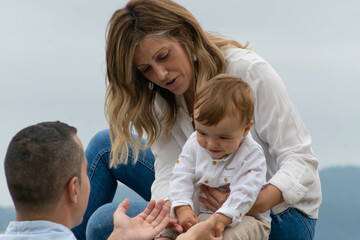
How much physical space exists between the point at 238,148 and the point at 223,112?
0.21m

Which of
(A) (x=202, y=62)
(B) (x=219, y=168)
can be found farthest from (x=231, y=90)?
(A) (x=202, y=62)

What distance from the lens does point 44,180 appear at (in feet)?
7.61

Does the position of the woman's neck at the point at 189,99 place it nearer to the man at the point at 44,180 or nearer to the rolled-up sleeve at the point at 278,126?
the rolled-up sleeve at the point at 278,126

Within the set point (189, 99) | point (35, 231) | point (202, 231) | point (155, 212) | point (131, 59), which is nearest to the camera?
point (35, 231)

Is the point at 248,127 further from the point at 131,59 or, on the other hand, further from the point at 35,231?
the point at 35,231

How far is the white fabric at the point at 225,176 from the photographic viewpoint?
8.82 ft

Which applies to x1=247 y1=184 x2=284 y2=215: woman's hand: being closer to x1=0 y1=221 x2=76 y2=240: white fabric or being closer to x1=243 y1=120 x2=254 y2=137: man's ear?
x1=243 y1=120 x2=254 y2=137: man's ear

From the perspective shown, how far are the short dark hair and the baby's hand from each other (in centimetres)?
54

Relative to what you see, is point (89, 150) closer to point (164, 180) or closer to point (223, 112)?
point (164, 180)

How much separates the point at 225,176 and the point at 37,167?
762 mm

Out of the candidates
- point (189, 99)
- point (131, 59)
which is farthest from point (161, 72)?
point (189, 99)

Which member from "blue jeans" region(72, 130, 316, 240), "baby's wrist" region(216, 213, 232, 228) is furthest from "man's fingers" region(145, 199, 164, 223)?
"blue jeans" region(72, 130, 316, 240)

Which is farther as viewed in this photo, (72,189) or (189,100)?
(189,100)

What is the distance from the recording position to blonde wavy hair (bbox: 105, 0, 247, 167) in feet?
10.3
